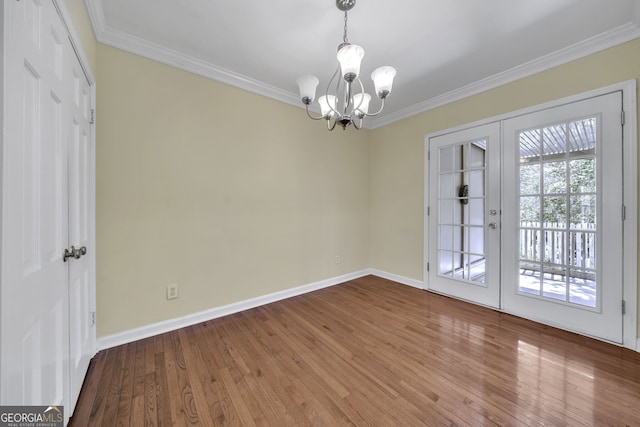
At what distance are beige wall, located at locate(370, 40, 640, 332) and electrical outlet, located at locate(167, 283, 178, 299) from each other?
111 inches

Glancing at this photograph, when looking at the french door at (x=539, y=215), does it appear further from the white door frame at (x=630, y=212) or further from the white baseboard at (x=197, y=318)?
the white baseboard at (x=197, y=318)

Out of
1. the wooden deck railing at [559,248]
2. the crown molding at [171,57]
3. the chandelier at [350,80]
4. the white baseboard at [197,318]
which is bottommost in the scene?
the white baseboard at [197,318]

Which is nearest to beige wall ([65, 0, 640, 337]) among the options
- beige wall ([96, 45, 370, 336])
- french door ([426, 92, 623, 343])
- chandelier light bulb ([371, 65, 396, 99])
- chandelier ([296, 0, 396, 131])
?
beige wall ([96, 45, 370, 336])

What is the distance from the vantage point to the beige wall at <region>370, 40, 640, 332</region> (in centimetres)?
200

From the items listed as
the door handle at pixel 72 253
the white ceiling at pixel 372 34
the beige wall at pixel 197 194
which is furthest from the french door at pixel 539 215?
the door handle at pixel 72 253

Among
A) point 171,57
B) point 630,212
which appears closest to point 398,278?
point 630,212

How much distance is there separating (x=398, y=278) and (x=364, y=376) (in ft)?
7.03

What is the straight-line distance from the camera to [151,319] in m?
2.06

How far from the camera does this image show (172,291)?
7.07 ft

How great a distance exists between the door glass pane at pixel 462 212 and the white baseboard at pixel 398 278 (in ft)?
1.19

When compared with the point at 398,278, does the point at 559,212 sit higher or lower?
higher

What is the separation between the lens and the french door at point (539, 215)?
1.98 metres

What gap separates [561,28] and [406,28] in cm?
123

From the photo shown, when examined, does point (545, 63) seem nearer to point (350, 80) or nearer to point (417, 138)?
point (417, 138)
